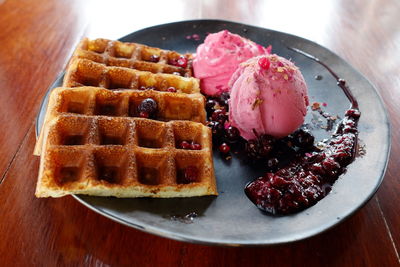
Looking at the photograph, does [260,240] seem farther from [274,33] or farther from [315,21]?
[315,21]

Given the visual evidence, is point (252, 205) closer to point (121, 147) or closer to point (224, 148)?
point (224, 148)

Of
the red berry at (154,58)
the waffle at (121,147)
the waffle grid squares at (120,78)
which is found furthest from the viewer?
the red berry at (154,58)

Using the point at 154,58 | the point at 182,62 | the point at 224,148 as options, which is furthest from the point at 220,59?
the point at 224,148

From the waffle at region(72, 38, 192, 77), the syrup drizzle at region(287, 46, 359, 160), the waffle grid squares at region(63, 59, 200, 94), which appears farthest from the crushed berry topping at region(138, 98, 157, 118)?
the syrup drizzle at region(287, 46, 359, 160)

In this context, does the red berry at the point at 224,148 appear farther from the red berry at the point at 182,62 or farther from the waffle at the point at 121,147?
the red berry at the point at 182,62

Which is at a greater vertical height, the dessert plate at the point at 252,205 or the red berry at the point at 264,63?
the red berry at the point at 264,63

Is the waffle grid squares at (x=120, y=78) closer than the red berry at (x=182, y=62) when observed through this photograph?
Yes

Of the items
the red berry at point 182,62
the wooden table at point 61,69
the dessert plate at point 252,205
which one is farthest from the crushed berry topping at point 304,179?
the red berry at point 182,62

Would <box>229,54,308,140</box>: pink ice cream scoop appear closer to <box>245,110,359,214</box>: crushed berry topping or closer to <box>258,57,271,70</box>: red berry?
<box>258,57,271,70</box>: red berry
